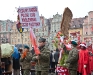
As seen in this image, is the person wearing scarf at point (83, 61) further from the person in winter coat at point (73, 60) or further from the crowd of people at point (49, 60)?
the person in winter coat at point (73, 60)

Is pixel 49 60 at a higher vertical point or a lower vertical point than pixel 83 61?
higher

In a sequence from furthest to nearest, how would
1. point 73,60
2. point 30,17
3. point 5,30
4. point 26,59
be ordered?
point 5,30 < point 26,59 < point 73,60 < point 30,17

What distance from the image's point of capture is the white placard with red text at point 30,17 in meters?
9.50

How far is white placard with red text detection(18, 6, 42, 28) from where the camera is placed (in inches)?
374

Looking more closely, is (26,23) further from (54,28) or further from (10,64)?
(54,28)

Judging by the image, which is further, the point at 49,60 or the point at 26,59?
the point at 26,59

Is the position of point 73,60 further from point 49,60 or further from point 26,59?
point 26,59

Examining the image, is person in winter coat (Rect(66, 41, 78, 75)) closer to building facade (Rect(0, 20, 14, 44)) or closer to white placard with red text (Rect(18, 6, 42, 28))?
white placard with red text (Rect(18, 6, 42, 28))

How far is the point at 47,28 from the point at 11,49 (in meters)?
66.5

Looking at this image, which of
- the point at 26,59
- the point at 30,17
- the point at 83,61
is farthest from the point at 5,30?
the point at 30,17

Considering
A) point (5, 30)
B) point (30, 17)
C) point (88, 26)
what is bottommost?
point (5, 30)

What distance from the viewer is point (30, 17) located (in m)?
9.61

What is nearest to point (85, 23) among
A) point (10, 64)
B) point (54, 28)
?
point (54, 28)

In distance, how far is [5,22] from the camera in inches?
3484
